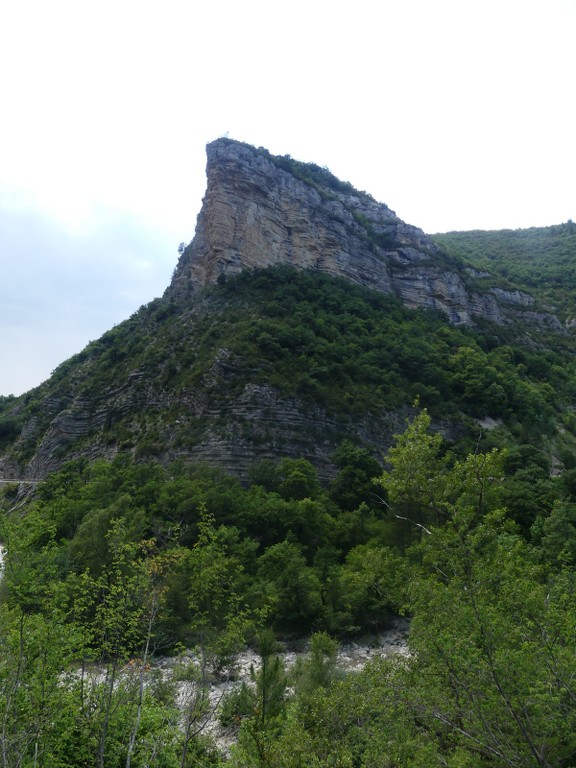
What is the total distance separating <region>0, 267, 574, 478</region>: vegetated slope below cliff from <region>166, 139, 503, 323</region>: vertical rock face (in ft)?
14.3

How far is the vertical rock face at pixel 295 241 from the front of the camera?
57.3 metres

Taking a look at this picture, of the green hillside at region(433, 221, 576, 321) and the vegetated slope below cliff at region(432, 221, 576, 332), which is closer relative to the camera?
the vegetated slope below cliff at region(432, 221, 576, 332)

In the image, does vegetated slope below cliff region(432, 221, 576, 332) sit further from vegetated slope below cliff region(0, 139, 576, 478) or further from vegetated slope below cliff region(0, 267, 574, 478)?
vegetated slope below cliff region(0, 267, 574, 478)

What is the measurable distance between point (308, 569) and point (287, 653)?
3948mm

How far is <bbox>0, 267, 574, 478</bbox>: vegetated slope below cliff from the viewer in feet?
120

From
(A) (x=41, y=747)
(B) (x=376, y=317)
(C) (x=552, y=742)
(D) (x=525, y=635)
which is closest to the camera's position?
(C) (x=552, y=742)

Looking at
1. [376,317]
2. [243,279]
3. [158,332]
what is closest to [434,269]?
[376,317]

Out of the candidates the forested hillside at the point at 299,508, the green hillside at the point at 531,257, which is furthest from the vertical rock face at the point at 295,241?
the green hillside at the point at 531,257

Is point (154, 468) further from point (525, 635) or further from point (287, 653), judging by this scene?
point (525, 635)

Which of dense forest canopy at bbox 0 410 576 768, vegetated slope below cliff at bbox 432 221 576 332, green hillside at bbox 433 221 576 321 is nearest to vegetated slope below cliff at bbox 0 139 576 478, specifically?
vegetated slope below cliff at bbox 432 221 576 332

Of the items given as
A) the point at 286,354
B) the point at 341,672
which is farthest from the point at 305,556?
the point at 286,354

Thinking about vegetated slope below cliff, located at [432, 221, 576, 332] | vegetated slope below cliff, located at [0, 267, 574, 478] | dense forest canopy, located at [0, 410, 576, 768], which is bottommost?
dense forest canopy, located at [0, 410, 576, 768]

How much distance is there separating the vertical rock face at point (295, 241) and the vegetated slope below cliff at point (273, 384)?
4.37 m

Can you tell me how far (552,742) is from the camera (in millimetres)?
6219
